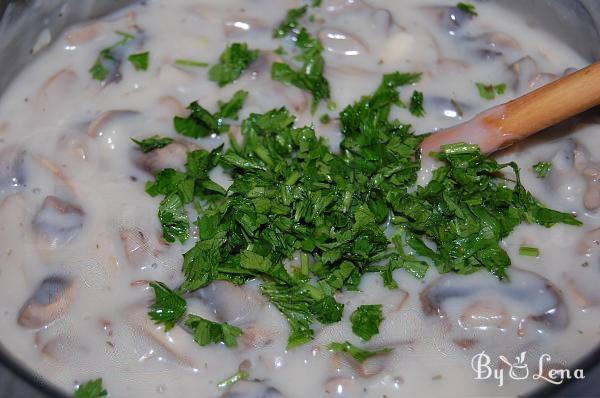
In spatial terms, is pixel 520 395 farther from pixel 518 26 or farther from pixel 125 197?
pixel 518 26

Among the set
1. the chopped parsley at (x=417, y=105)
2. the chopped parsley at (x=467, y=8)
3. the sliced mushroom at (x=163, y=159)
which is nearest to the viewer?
the sliced mushroom at (x=163, y=159)

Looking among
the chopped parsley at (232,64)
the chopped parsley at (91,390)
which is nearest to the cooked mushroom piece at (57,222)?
the chopped parsley at (91,390)

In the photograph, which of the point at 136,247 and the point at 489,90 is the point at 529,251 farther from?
the point at 136,247

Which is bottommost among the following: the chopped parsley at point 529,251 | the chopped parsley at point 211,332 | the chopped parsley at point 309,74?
the chopped parsley at point 211,332

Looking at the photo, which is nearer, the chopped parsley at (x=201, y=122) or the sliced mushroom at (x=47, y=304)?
the sliced mushroom at (x=47, y=304)

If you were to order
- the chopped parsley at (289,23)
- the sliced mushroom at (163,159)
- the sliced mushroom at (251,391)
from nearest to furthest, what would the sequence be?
the sliced mushroom at (251,391) → the sliced mushroom at (163,159) → the chopped parsley at (289,23)

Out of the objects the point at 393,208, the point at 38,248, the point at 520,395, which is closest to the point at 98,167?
the point at 38,248

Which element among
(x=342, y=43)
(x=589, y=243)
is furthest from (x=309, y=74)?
(x=589, y=243)

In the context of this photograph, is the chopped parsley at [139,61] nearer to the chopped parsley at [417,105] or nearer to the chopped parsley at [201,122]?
the chopped parsley at [201,122]
